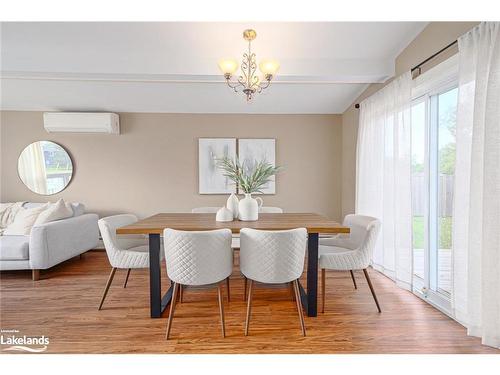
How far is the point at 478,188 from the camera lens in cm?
162

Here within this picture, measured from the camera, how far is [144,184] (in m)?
3.99

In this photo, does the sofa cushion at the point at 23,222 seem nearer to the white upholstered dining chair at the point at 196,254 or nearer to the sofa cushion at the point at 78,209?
→ the sofa cushion at the point at 78,209

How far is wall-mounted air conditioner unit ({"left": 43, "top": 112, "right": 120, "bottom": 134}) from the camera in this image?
3633mm

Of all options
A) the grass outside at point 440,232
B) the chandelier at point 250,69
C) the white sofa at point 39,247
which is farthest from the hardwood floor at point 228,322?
the chandelier at point 250,69

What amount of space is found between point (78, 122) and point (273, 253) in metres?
3.68

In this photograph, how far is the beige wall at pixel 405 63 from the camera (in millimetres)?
1954

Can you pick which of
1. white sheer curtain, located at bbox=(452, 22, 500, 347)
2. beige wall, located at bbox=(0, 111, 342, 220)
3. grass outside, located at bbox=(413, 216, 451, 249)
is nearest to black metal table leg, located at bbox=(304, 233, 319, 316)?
white sheer curtain, located at bbox=(452, 22, 500, 347)

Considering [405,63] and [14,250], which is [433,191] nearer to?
[405,63]

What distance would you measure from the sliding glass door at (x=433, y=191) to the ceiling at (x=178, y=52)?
709mm

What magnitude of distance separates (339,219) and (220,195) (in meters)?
2.06

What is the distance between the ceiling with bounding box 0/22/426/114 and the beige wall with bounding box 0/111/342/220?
73cm

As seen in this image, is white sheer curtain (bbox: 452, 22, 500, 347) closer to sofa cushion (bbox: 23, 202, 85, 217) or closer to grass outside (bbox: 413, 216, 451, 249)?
grass outside (bbox: 413, 216, 451, 249)
